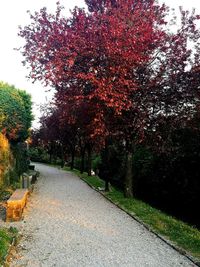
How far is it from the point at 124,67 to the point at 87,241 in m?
7.55

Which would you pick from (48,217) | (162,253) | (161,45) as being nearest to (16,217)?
(48,217)

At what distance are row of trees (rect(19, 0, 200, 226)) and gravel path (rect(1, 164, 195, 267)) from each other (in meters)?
3.88

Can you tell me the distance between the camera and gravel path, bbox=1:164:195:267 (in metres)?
8.01

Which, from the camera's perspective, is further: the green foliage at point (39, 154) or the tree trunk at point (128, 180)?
the green foliage at point (39, 154)

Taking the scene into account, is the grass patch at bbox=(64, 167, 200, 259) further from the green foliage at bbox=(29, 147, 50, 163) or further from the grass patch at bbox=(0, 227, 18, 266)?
the green foliage at bbox=(29, 147, 50, 163)

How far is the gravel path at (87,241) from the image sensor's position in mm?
8008

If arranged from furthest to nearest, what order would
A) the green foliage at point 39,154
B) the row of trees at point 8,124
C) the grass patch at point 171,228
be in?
the green foliage at point 39,154, the row of trees at point 8,124, the grass patch at point 171,228

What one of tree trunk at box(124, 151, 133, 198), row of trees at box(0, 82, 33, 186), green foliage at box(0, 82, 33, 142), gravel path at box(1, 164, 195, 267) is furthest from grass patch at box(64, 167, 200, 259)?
green foliage at box(0, 82, 33, 142)

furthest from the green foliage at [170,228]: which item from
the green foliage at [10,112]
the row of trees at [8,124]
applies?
the green foliage at [10,112]

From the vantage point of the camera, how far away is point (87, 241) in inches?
380

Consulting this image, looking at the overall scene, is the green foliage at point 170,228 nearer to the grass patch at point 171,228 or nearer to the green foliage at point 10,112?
the grass patch at point 171,228

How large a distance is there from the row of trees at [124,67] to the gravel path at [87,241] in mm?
3875

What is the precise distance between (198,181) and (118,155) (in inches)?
546

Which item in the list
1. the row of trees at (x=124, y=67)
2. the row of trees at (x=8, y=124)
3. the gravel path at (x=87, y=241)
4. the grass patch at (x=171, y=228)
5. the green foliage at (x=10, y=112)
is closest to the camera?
the gravel path at (x=87, y=241)
